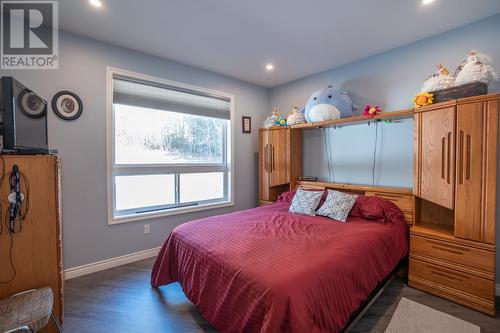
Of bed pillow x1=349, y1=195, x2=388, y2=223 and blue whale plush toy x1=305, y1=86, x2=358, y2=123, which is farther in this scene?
blue whale plush toy x1=305, y1=86, x2=358, y2=123

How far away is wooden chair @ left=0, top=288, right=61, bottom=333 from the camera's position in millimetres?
1206

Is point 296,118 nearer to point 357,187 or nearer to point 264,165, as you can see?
point 264,165

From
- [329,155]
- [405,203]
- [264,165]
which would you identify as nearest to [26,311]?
[264,165]

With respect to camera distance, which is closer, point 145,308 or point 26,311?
point 26,311

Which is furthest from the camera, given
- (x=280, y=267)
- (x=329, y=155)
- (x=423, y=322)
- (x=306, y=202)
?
(x=329, y=155)

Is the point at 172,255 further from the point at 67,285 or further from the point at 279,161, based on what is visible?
the point at 279,161

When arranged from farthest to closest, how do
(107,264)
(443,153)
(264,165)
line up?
(264,165), (107,264), (443,153)

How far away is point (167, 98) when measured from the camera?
3182mm

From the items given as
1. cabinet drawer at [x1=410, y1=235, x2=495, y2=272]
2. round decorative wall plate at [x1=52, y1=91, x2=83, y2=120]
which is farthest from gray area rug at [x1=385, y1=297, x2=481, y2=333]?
round decorative wall plate at [x1=52, y1=91, x2=83, y2=120]

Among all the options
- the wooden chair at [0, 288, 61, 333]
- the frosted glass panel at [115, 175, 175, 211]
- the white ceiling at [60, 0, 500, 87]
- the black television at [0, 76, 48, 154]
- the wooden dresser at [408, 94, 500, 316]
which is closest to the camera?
the wooden chair at [0, 288, 61, 333]

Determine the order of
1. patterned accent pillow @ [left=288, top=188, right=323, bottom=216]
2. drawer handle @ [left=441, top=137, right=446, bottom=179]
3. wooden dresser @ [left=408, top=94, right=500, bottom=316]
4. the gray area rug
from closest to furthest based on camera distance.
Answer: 1. the gray area rug
2. wooden dresser @ [left=408, top=94, right=500, bottom=316]
3. drawer handle @ [left=441, top=137, right=446, bottom=179]
4. patterned accent pillow @ [left=288, top=188, right=323, bottom=216]

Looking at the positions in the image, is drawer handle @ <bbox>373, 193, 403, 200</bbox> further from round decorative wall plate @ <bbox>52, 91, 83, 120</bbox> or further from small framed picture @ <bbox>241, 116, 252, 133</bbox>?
round decorative wall plate @ <bbox>52, 91, 83, 120</bbox>

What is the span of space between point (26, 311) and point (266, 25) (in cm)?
283

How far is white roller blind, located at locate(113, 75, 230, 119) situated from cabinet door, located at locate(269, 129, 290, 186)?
0.85 metres
